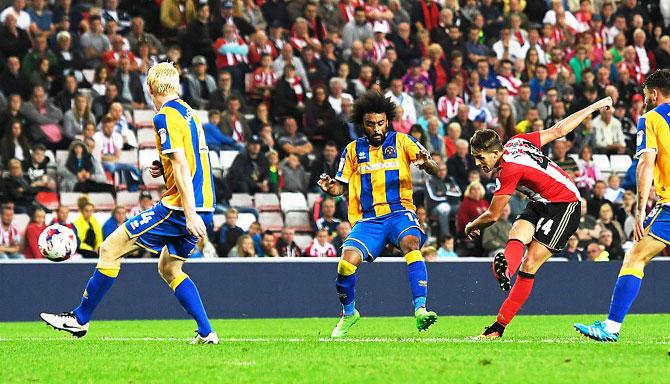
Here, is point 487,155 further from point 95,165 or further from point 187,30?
point 187,30

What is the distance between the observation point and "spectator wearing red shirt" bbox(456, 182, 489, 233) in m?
20.5

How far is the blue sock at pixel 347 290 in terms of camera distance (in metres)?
12.2

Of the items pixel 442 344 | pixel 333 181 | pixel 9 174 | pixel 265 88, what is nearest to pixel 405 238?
pixel 333 181

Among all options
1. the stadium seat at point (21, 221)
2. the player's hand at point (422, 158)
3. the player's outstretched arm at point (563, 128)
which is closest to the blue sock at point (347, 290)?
the player's hand at point (422, 158)

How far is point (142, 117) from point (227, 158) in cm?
158

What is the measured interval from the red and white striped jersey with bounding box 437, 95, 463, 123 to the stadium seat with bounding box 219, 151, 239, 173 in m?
4.33

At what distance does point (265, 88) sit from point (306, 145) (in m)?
1.55

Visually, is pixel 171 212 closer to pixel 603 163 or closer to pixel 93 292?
pixel 93 292

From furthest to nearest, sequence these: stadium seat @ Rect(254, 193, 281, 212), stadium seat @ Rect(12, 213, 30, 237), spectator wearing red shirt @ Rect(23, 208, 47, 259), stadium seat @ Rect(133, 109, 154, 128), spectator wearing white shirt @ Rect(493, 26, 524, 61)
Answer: spectator wearing white shirt @ Rect(493, 26, 524, 61), stadium seat @ Rect(133, 109, 154, 128), stadium seat @ Rect(254, 193, 281, 212), stadium seat @ Rect(12, 213, 30, 237), spectator wearing red shirt @ Rect(23, 208, 47, 259)

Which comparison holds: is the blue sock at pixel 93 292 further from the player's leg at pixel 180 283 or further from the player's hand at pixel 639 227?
the player's hand at pixel 639 227

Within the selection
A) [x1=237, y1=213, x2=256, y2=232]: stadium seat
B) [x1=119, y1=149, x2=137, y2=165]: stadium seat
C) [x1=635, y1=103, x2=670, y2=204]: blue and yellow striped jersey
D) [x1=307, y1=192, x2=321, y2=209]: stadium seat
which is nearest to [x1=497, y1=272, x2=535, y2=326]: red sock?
[x1=635, y1=103, x2=670, y2=204]: blue and yellow striped jersey

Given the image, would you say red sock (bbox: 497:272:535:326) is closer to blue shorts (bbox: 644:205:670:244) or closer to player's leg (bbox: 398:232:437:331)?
player's leg (bbox: 398:232:437:331)

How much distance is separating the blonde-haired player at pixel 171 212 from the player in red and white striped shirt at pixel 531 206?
2.56m

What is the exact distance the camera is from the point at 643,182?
10242 mm
